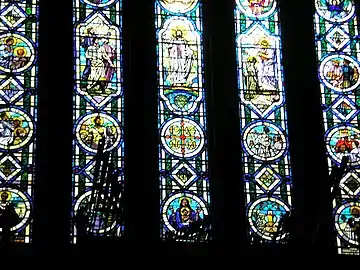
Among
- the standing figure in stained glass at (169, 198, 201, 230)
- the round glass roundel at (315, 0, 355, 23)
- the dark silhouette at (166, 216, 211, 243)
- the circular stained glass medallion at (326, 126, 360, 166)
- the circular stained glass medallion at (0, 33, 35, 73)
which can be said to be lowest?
the dark silhouette at (166, 216, 211, 243)

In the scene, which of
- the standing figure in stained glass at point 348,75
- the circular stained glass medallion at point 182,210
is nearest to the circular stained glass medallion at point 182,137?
the circular stained glass medallion at point 182,210

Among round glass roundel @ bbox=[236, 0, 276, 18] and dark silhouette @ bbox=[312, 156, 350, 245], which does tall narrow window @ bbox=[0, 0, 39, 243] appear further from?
dark silhouette @ bbox=[312, 156, 350, 245]

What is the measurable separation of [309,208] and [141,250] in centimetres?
272

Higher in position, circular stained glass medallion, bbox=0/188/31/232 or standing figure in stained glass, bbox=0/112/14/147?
standing figure in stained glass, bbox=0/112/14/147

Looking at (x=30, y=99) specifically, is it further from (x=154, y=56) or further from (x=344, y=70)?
(x=344, y=70)

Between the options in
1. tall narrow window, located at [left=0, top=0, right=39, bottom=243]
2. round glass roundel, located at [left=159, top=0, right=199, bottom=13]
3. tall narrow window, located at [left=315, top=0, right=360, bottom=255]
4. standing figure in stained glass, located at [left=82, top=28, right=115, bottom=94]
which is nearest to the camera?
tall narrow window, located at [left=0, top=0, right=39, bottom=243]

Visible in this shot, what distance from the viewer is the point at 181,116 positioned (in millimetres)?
17578

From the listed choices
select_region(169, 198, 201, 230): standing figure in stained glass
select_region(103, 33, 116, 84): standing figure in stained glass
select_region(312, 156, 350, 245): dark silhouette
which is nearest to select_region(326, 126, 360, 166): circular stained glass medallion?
select_region(312, 156, 350, 245): dark silhouette

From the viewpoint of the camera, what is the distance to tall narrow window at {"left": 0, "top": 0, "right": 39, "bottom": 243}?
16.5 m

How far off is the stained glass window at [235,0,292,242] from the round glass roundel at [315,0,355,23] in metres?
0.78

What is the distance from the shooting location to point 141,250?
53.2 feet

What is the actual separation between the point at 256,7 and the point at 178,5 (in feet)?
4.36

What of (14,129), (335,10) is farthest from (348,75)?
(14,129)

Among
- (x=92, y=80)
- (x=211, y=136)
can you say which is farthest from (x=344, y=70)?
(x=92, y=80)
